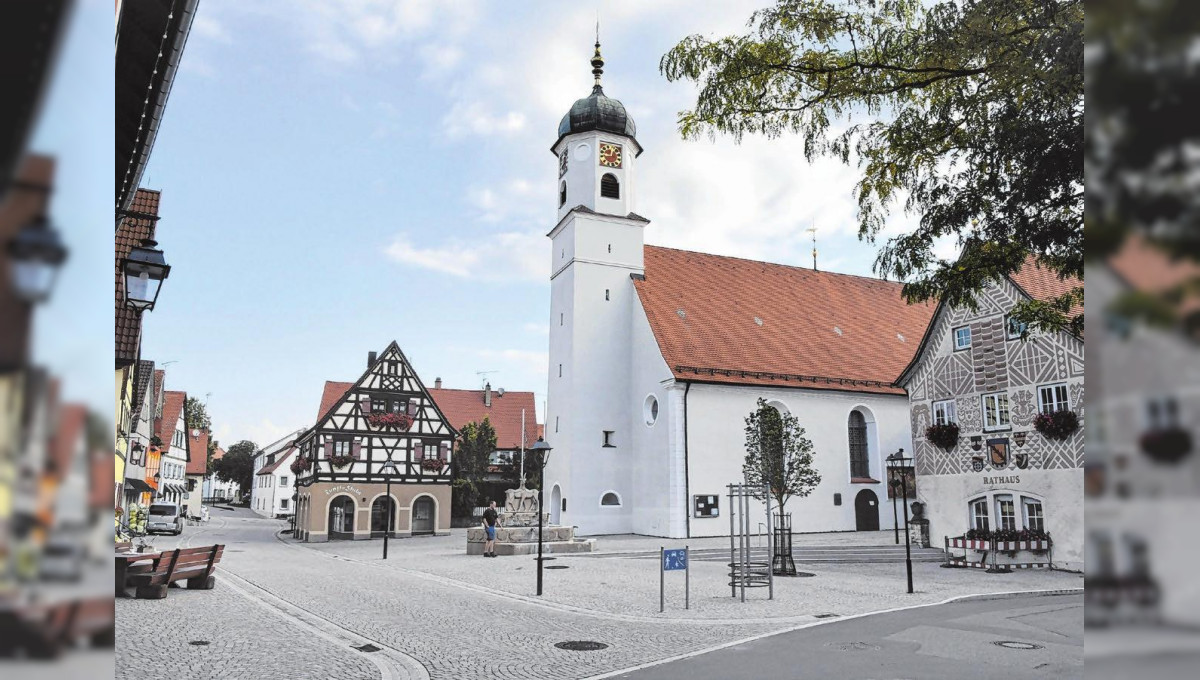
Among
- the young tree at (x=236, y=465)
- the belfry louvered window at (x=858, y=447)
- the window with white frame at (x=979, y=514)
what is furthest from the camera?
the young tree at (x=236, y=465)

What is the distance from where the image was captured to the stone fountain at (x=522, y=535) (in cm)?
2503

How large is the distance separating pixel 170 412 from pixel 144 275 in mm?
53854

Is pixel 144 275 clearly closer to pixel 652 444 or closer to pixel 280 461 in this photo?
pixel 652 444

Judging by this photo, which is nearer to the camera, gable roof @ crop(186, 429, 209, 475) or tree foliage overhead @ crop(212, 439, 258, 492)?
gable roof @ crop(186, 429, 209, 475)

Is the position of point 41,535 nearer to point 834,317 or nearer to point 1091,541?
point 1091,541

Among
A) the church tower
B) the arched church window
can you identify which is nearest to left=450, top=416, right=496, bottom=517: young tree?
the church tower

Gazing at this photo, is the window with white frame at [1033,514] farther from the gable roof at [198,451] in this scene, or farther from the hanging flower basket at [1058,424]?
the gable roof at [198,451]

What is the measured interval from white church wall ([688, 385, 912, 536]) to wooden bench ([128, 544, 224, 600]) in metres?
19.7

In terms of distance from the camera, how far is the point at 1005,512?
21422 mm

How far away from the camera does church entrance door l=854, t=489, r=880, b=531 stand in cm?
3459

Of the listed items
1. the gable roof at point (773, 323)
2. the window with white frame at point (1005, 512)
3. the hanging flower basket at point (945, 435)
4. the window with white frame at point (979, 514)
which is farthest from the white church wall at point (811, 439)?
the window with white frame at point (1005, 512)

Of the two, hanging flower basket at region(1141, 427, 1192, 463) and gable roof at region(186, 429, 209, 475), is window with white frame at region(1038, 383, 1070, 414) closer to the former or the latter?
hanging flower basket at region(1141, 427, 1192, 463)

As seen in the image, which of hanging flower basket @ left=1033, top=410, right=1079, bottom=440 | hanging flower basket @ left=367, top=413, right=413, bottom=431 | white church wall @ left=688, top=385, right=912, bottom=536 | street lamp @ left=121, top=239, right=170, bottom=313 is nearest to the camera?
street lamp @ left=121, top=239, right=170, bottom=313

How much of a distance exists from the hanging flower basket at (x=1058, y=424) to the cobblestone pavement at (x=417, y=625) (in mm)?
6404
